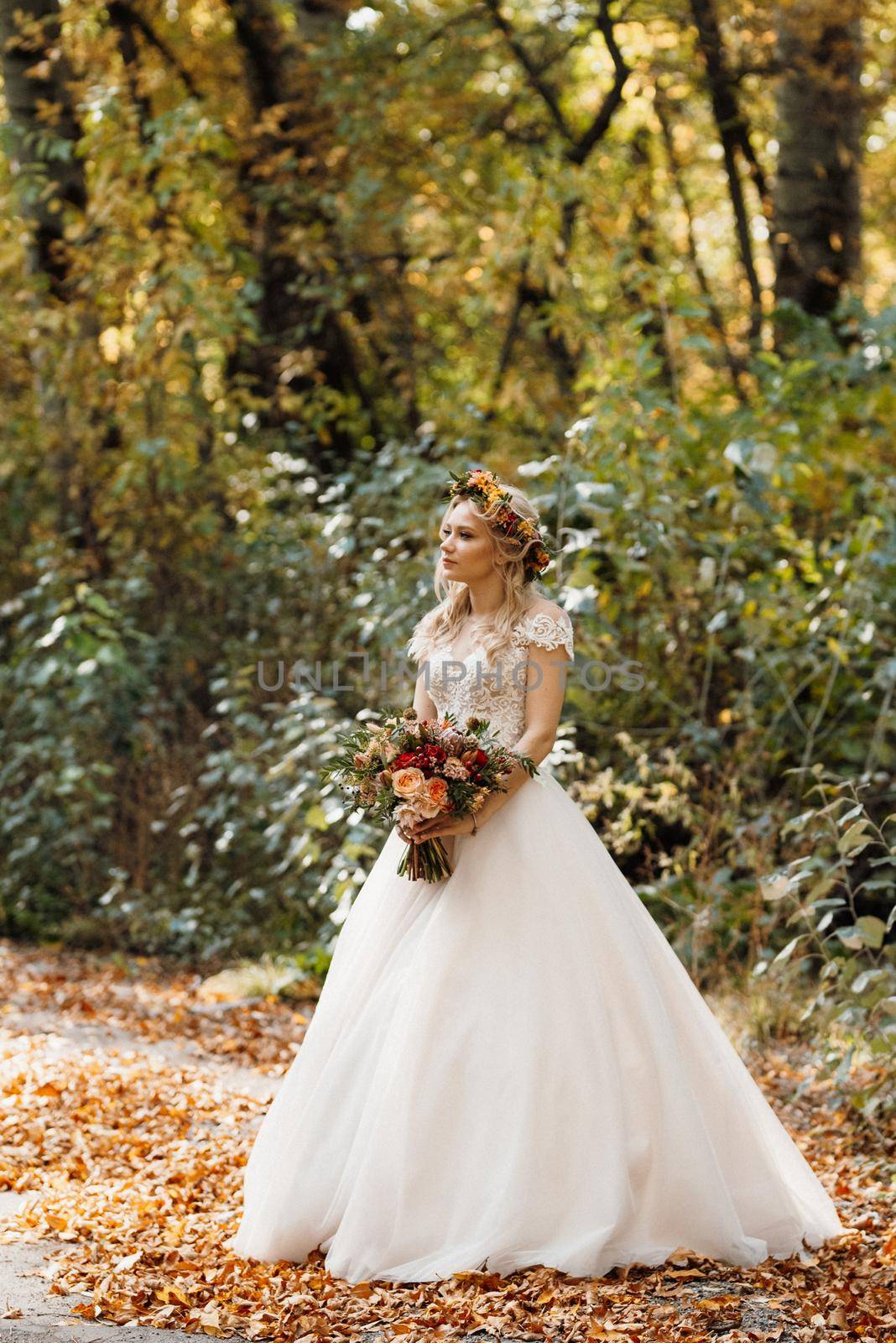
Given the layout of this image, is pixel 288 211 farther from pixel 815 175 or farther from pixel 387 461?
pixel 815 175

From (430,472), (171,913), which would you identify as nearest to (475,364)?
(430,472)

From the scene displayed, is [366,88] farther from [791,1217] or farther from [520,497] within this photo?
[791,1217]

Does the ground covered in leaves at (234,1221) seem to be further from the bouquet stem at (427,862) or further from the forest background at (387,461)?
the bouquet stem at (427,862)

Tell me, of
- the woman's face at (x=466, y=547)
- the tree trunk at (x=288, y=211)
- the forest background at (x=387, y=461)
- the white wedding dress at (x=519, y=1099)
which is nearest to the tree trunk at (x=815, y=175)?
the forest background at (x=387, y=461)

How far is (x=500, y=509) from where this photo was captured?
165 inches

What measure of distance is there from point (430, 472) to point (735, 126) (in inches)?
259

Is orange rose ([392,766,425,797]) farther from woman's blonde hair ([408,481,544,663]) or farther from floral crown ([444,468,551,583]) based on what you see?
floral crown ([444,468,551,583])

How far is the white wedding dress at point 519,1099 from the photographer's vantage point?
3.61m

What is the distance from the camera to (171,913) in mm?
8648

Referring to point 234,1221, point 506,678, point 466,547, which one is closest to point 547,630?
point 506,678

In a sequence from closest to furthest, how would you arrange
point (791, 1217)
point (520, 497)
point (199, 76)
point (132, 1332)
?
1. point (132, 1332)
2. point (791, 1217)
3. point (520, 497)
4. point (199, 76)

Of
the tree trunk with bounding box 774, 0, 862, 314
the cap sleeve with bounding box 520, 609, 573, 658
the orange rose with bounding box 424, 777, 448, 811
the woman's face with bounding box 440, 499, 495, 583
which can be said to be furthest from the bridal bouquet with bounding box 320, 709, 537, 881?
the tree trunk with bounding box 774, 0, 862, 314

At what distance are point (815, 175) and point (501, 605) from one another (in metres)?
7.64

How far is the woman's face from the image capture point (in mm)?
4223
